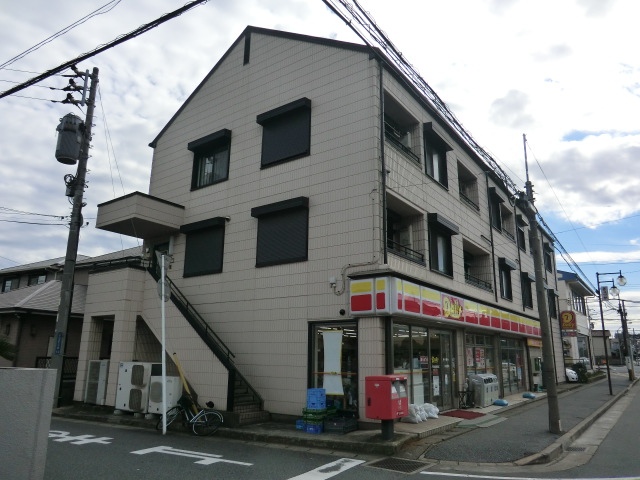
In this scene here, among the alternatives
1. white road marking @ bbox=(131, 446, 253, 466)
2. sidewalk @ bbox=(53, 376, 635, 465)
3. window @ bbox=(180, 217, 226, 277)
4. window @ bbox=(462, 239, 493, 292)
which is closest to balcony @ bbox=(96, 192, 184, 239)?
window @ bbox=(180, 217, 226, 277)

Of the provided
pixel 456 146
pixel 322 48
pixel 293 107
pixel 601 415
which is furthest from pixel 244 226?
pixel 601 415

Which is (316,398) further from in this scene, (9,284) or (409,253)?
(9,284)

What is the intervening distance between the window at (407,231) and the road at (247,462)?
22.2ft

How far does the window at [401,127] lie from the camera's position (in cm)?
1471

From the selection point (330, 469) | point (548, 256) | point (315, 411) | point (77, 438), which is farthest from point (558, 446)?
point (548, 256)

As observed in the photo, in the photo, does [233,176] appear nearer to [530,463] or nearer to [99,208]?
[99,208]

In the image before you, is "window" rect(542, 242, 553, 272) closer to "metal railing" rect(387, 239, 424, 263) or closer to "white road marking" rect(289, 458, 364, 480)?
"metal railing" rect(387, 239, 424, 263)

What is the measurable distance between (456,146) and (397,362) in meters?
10.5

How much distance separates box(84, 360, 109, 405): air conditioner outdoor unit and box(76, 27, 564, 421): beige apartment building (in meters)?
0.46

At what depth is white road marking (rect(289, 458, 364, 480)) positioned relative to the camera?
748cm

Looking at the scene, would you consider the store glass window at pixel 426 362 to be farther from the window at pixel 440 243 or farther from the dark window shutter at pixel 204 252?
the dark window shutter at pixel 204 252

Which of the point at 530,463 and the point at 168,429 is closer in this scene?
the point at 530,463

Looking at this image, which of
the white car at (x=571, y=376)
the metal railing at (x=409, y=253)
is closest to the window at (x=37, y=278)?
the metal railing at (x=409, y=253)

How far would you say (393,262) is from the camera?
42.3ft
